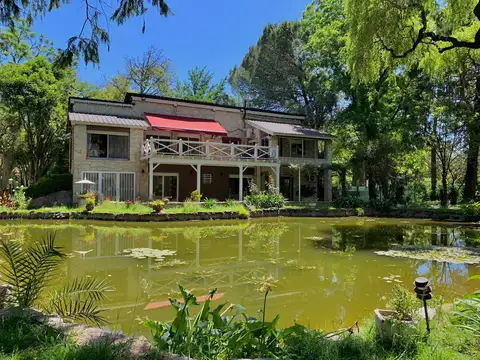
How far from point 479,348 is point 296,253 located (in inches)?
234

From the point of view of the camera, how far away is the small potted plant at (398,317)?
3.16m

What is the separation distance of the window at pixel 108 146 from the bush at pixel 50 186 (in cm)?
190

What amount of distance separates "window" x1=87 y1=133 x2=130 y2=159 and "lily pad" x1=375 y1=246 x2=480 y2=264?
15734mm

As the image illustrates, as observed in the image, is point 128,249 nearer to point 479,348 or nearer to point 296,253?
point 296,253

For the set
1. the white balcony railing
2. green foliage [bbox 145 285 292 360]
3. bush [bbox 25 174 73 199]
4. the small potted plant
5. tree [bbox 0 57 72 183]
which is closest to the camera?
green foliage [bbox 145 285 292 360]

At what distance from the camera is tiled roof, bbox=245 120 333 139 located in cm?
2278

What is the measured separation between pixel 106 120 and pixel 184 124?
4.45m

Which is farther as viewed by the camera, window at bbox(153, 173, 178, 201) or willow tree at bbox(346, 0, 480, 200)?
window at bbox(153, 173, 178, 201)

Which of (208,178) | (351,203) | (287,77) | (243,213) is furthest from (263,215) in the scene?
(287,77)

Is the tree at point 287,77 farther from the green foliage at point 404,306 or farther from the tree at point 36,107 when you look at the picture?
the green foliage at point 404,306

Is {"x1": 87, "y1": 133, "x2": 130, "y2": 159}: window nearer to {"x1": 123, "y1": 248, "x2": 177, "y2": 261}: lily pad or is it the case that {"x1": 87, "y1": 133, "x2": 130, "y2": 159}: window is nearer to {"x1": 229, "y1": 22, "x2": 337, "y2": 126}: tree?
{"x1": 123, "y1": 248, "x2": 177, "y2": 261}: lily pad

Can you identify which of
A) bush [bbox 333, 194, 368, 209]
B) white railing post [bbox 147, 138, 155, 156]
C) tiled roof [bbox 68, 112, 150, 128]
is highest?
tiled roof [bbox 68, 112, 150, 128]

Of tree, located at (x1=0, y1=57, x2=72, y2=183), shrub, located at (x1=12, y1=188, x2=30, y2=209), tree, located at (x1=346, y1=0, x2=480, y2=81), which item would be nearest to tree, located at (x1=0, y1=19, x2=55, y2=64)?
tree, located at (x1=0, y1=57, x2=72, y2=183)

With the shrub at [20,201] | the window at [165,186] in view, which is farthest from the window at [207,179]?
the shrub at [20,201]
